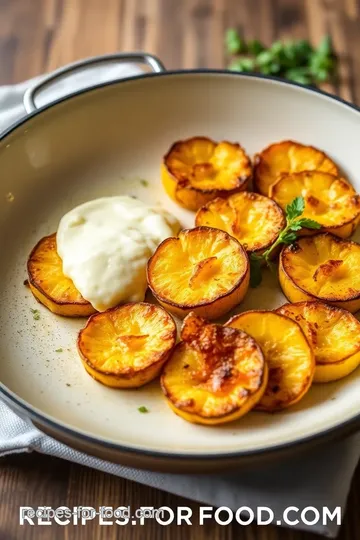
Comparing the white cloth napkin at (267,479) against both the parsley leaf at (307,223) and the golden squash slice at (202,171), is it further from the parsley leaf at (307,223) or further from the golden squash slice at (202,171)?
the golden squash slice at (202,171)

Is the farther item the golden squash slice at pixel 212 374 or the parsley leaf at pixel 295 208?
the parsley leaf at pixel 295 208

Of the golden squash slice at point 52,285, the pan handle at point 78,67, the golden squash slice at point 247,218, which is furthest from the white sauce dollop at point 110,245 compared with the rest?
the pan handle at point 78,67

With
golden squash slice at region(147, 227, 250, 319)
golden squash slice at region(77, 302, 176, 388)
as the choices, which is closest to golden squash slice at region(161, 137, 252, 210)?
golden squash slice at region(147, 227, 250, 319)

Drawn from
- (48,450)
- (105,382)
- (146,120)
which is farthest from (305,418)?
(146,120)

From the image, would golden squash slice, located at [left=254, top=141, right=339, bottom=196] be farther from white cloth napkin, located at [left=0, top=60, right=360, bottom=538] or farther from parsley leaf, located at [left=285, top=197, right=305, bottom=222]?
white cloth napkin, located at [left=0, top=60, right=360, bottom=538]

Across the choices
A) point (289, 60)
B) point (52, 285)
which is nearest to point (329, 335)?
point (52, 285)

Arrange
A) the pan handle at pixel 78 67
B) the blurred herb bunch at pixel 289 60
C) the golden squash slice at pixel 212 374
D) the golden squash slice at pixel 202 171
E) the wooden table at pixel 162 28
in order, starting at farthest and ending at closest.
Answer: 1. the wooden table at pixel 162 28
2. the blurred herb bunch at pixel 289 60
3. the pan handle at pixel 78 67
4. the golden squash slice at pixel 202 171
5. the golden squash slice at pixel 212 374
